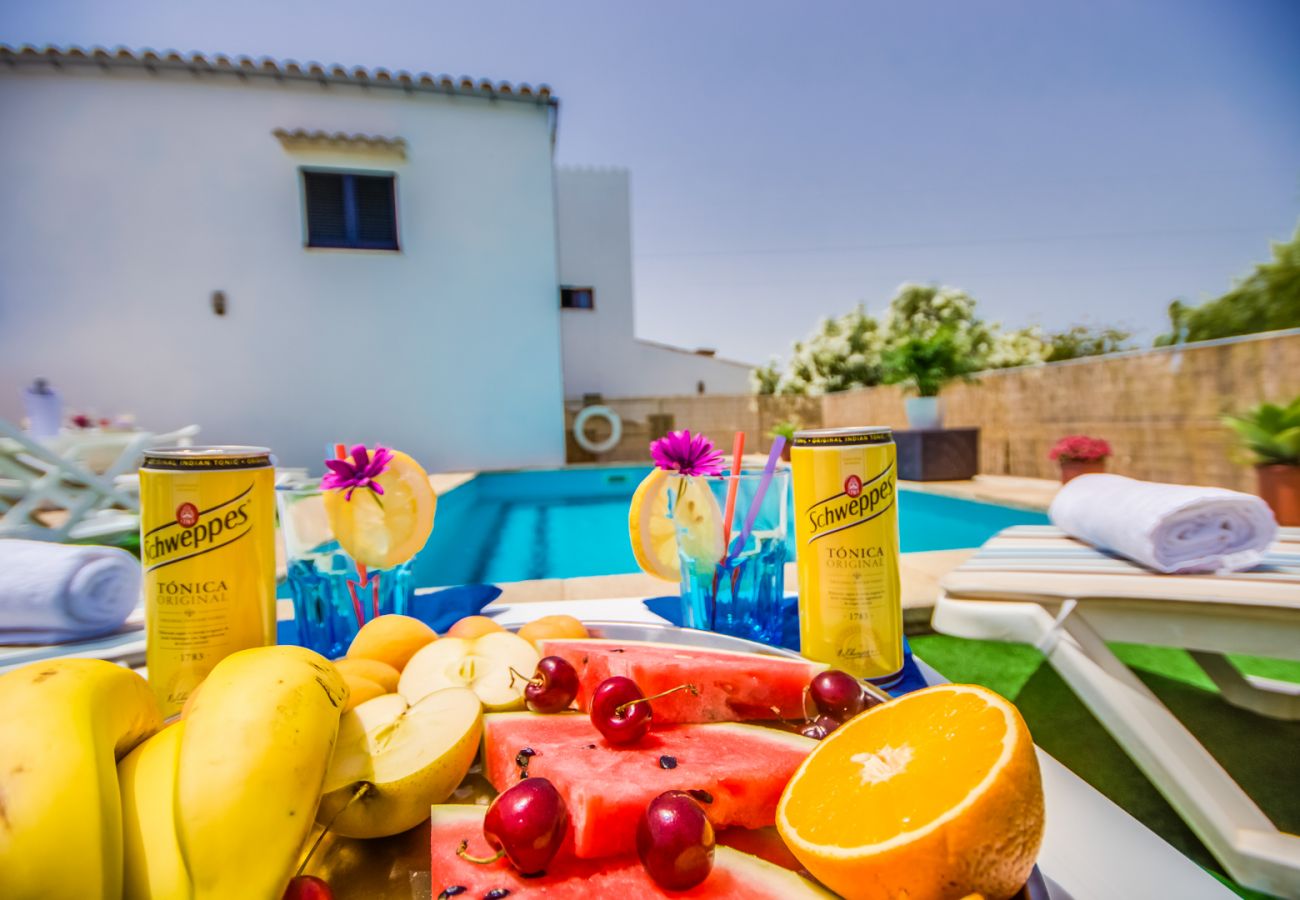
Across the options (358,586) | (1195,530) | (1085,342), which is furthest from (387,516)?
(1085,342)

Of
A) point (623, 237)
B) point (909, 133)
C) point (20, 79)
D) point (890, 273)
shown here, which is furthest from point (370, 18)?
point (890, 273)

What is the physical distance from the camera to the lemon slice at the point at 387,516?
2.95ft

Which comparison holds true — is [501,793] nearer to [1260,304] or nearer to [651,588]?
[651,588]

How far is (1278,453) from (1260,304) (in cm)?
1432

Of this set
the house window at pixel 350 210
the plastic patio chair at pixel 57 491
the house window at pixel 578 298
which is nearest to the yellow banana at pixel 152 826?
the plastic patio chair at pixel 57 491

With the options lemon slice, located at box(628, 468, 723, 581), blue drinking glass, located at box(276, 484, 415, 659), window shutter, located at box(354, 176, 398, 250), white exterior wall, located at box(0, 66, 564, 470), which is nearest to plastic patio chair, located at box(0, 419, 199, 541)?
white exterior wall, located at box(0, 66, 564, 470)

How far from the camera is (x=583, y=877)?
41 cm

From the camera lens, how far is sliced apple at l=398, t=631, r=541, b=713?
0.63 meters

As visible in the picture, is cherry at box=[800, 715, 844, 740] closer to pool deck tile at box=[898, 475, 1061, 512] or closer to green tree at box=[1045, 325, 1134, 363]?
pool deck tile at box=[898, 475, 1061, 512]

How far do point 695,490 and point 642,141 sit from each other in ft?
48.6

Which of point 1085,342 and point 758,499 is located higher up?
point 1085,342

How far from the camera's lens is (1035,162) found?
65.2 ft

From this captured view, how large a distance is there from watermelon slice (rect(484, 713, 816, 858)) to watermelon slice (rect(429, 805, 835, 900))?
2 centimetres

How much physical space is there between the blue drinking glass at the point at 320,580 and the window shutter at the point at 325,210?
7861 mm
